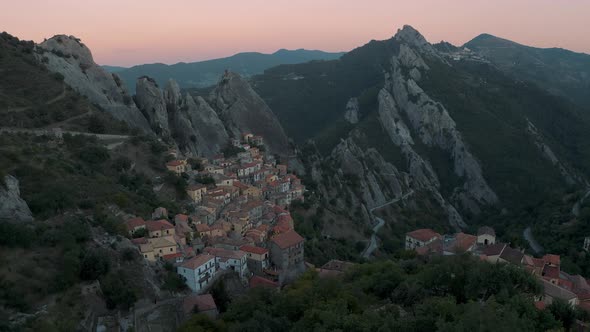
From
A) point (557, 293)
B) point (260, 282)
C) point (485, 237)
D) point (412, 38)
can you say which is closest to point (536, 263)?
point (485, 237)

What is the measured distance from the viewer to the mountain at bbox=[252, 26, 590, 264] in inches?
3039

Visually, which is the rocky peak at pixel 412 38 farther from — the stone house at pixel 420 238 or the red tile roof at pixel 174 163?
the red tile roof at pixel 174 163

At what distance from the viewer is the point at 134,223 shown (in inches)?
1384

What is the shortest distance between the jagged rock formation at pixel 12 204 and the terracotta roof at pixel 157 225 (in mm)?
8443

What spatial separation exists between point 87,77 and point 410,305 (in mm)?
55286

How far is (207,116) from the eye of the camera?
228ft

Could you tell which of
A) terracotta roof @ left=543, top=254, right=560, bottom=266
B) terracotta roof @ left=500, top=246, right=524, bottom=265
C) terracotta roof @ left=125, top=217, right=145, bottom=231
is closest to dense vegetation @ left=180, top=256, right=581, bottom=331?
terracotta roof @ left=500, top=246, right=524, bottom=265

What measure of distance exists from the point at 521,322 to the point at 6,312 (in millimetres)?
23006

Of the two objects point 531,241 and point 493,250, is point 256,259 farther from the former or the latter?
point 531,241

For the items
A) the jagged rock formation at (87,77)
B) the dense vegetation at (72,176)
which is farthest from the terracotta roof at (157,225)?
the jagged rock formation at (87,77)

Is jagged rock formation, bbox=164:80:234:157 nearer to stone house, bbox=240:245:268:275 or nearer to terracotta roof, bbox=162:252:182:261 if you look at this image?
stone house, bbox=240:245:268:275

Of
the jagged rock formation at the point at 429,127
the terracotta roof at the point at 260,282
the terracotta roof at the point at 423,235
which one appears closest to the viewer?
the terracotta roof at the point at 260,282

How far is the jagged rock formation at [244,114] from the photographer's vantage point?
76875mm

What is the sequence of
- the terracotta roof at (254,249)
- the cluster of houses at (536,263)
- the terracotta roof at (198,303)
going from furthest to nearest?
the terracotta roof at (254,249) < the terracotta roof at (198,303) < the cluster of houses at (536,263)
